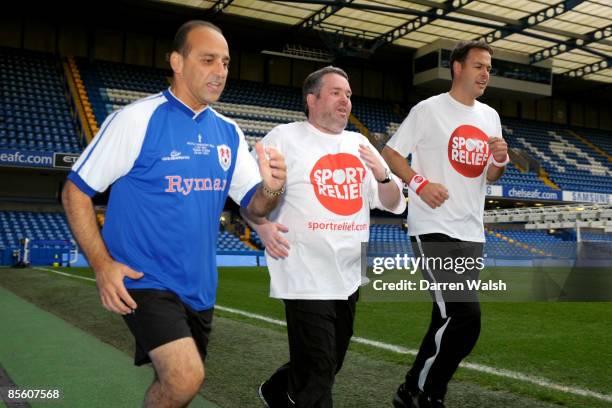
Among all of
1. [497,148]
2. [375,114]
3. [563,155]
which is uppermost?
[375,114]

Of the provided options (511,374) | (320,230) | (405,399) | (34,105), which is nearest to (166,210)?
(320,230)

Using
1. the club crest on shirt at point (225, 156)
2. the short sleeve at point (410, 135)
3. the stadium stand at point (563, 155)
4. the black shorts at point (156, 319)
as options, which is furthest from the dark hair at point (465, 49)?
the stadium stand at point (563, 155)

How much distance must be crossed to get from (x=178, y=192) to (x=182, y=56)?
576 millimetres

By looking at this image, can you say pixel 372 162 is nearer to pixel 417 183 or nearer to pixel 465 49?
pixel 417 183

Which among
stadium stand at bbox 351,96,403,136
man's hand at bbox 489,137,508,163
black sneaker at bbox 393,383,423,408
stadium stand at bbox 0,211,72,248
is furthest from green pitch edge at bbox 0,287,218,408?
stadium stand at bbox 351,96,403,136

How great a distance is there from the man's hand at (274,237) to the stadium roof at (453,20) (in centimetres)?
2169

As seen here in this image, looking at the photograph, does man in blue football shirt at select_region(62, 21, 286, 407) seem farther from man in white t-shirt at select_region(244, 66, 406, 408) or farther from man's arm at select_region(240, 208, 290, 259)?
man in white t-shirt at select_region(244, 66, 406, 408)

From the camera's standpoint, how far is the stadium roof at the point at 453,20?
24641 millimetres

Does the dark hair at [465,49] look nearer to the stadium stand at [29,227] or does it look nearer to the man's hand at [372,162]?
the man's hand at [372,162]

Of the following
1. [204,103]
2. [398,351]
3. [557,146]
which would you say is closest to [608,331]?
[398,351]

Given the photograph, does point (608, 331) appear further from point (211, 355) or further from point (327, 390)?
point (327, 390)

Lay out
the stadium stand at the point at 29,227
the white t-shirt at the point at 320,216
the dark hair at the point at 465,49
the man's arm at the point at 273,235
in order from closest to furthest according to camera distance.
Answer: the man's arm at the point at 273,235
the white t-shirt at the point at 320,216
the dark hair at the point at 465,49
the stadium stand at the point at 29,227

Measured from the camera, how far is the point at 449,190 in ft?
12.2

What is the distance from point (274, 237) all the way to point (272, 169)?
45 cm
